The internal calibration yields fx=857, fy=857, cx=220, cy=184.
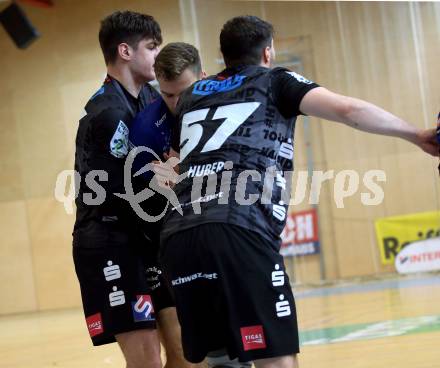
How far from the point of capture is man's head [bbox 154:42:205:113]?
11.7 ft

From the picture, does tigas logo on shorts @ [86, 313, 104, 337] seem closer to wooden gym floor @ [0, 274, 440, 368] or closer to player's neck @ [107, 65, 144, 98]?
player's neck @ [107, 65, 144, 98]

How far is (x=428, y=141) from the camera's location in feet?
9.13

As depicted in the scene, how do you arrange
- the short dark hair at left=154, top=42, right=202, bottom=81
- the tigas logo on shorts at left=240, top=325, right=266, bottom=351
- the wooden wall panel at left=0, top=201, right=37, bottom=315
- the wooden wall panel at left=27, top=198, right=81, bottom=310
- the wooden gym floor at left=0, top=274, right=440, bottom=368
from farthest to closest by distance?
the wooden wall panel at left=0, top=201, right=37, bottom=315 → the wooden wall panel at left=27, top=198, right=81, bottom=310 → the wooden gym floor at left=0, top=274, right=440, bottom=368 → the short dark hair at left=154, top=42, right=202, bottom=81 → the tigas logo on shorts at left=240, top=325, right=266, bottom=351

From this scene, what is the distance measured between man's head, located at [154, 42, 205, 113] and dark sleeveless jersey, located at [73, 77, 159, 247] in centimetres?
31

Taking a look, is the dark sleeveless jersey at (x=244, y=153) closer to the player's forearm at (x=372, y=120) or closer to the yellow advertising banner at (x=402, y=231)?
the player's forearm at (x=372, y=120)

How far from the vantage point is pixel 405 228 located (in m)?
12.6

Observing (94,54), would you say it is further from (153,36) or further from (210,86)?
(210,86)

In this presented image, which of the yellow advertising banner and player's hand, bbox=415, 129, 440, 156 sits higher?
player's hand, bbox=415, 129, 440, 156

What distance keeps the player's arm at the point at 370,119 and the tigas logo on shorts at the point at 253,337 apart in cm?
76

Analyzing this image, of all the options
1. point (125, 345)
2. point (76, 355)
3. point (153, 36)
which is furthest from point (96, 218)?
point (76, 355)

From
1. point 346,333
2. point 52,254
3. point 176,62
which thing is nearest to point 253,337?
point 176,62

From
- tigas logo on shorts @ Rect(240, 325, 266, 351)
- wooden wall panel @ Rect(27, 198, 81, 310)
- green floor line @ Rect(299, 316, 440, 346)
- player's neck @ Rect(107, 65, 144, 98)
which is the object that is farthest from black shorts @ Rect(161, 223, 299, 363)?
wooden wall panel @ Rect(27, 198, 81, 310)

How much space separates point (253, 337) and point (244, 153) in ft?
2.07

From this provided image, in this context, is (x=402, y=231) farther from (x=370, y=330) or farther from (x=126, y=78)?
(x=126, y=78)
